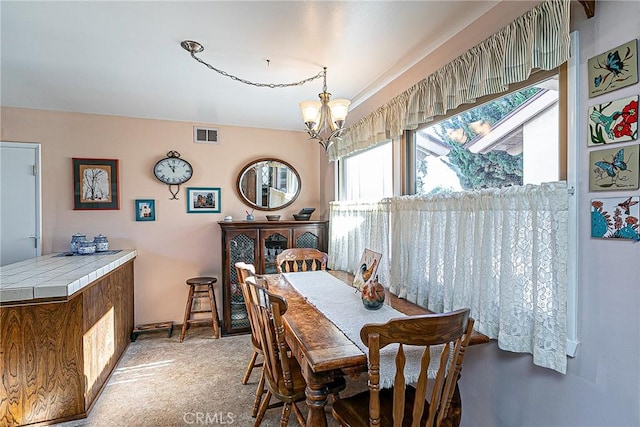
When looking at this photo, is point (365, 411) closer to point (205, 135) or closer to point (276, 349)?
point (276, 349)

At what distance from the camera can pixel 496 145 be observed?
1697 mm

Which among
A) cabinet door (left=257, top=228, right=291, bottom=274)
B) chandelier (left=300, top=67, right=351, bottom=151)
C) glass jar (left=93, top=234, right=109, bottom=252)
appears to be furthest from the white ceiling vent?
chandelier (left=300, top=67, right=351, bottom=151)

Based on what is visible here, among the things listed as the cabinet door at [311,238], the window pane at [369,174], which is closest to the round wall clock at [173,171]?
the cabinet door at [311,238]

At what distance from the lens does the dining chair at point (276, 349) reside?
1.49m

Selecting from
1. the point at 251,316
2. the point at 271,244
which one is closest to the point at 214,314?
the point at 271,244

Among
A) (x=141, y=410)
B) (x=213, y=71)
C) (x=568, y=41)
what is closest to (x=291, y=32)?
(x=213, y=71)

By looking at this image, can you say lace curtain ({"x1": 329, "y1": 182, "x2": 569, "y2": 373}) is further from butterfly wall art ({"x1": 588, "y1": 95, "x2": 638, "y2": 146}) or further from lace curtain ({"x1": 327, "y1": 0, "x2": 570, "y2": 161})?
lace curtain ({"x1": 327, "y1": 0, "x2": 570, "y2": 161})

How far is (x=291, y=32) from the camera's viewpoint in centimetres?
190

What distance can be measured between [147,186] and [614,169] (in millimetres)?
4025

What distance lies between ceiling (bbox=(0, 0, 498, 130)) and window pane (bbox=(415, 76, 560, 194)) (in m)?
0.53

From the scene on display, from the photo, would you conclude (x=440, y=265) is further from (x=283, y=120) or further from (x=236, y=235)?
(x=283, y=120)

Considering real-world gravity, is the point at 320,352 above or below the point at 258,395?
above

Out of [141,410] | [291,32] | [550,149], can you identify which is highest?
[291,32]

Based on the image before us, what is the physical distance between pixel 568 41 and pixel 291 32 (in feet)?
4.62
